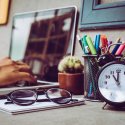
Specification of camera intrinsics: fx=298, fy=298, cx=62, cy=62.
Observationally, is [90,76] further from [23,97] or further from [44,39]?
[44,39]

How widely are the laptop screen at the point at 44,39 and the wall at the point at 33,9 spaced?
0.03m

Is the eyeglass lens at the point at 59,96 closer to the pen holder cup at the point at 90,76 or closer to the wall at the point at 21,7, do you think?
the pen holder cup at the point at 90,76

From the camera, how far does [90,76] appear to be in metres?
0.88

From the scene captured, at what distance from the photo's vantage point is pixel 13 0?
1.49 m

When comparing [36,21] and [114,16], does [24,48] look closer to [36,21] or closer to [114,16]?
[36,21]

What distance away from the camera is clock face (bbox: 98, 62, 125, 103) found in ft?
2.45

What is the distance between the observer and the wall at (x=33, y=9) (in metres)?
1.02

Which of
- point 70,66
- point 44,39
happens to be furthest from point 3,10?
point 70,66

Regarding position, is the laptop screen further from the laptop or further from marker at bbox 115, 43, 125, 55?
marker at bbox 115, 43, 125, 55

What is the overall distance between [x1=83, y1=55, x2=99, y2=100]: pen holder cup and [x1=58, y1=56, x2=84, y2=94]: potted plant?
0.04 meters

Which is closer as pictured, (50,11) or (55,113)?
(55,113)

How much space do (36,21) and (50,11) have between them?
93 mm

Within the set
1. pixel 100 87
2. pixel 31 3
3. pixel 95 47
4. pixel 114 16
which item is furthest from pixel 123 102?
pixel 31 3

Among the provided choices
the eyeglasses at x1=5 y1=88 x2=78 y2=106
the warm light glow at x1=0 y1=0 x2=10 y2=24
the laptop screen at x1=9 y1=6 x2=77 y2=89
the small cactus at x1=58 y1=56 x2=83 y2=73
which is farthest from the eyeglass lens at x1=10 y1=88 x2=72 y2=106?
the warm light glow at x1=0 y1=0 x2=10 y2=24
